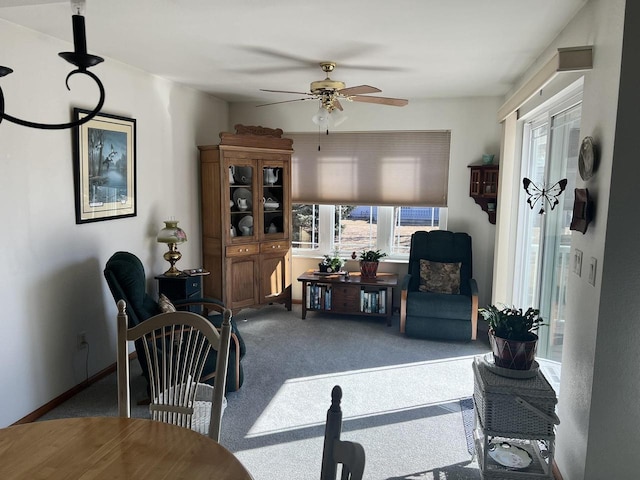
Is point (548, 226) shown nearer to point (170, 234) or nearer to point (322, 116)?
point (322, 116)

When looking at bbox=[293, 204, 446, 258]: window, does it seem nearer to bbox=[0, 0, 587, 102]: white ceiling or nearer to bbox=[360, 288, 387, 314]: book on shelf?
bbox=[360, 288, 387, 314]: book on shelf

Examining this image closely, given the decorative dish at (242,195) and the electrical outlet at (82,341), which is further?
the decorative dish at (242,195)

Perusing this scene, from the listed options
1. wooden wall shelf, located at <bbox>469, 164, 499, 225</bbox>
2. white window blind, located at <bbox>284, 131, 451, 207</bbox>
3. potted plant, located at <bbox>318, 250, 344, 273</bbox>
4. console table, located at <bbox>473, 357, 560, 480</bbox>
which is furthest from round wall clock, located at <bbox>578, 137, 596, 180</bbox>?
potted plant, located at <bbox>318, 250, 344, 273</bbox>

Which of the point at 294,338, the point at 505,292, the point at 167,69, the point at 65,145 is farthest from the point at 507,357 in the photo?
the point at 167,69

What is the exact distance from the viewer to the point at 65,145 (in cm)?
322

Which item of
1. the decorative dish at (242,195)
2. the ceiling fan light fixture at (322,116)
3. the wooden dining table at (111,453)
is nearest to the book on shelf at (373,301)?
the decorative dish at (242,195)

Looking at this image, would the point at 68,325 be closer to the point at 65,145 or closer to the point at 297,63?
the point at 65,145

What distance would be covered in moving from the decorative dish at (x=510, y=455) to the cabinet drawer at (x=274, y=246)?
10.7ft

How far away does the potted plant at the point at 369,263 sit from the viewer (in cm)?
520

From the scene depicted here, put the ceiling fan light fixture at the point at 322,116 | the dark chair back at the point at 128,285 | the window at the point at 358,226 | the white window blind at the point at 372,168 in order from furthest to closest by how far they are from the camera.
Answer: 1. the window at the point at 358,226
2. the white window blind at the point at 372,168
3. the ceiling fan light fixture at the point at 322,116
4. the dark chair back at the point at 128,285

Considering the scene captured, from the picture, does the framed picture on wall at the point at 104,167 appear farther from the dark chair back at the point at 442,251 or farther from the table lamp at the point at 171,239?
the dark chair back at the point at 442,251

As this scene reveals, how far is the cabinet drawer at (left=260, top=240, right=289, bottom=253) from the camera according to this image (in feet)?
17.1

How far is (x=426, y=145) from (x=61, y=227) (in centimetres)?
370

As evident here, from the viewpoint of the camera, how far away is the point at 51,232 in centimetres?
313
